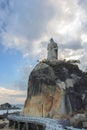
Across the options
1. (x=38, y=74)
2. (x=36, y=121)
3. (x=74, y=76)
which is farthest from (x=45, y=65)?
(x=36, y=121)

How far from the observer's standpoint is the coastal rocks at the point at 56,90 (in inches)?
2534

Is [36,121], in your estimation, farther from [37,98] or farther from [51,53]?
[51,53]

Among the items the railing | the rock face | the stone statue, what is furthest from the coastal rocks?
the railing

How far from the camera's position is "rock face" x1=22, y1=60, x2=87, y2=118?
211 ft

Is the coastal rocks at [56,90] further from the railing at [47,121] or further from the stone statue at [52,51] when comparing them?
the railing at [47,121]

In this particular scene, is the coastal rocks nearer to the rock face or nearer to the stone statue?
the rock face

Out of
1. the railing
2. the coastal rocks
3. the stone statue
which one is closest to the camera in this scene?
the railing

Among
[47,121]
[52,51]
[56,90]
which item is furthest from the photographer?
[52,51]

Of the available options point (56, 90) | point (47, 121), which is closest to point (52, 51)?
point (56, 90)

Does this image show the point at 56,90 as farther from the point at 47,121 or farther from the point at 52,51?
the point at 47,121

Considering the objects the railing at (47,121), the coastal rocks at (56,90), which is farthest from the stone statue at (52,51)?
the railing at (47,121)

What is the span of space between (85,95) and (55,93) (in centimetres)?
747

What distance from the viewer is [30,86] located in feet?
253

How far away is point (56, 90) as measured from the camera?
217 feet
